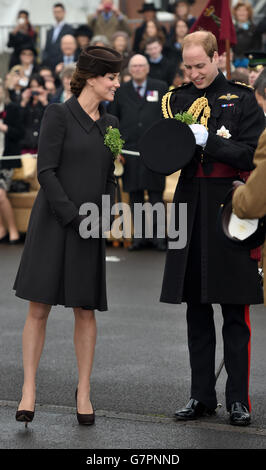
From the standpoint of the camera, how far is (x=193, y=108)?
18.3ft

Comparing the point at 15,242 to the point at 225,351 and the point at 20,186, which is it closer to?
the point at 20,186

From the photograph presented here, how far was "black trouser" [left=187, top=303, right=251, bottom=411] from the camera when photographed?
18.6ft

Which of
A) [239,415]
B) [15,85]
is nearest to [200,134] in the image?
[239,415]

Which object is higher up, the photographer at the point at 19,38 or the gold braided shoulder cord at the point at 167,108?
the photographer at the point at 19,38

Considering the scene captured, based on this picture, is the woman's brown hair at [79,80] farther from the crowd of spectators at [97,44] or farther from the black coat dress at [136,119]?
the black coat dress at [136,119]

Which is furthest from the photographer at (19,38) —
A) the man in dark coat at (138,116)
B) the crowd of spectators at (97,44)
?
the man in dark coat at (138,116)

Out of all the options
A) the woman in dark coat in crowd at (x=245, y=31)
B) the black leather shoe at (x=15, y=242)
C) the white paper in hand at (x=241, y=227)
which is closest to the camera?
the white paper in hand at (x=241, y=227)

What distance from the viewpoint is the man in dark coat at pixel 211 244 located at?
18.1 feet

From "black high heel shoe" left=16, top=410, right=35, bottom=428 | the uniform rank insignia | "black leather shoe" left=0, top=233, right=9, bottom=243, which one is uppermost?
the uniform rank insignia

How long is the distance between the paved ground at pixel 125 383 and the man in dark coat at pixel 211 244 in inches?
10.2

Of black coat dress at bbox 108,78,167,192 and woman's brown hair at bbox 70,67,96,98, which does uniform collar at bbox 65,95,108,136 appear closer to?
woman's brown hair at bbox 70,67,96,98

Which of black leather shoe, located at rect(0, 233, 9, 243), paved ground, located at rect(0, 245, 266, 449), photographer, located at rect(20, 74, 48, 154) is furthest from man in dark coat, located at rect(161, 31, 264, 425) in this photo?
black leather shoe, located at rect(0, 233, 9, 243)

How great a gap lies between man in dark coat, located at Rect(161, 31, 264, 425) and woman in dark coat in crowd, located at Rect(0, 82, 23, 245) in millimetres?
8305

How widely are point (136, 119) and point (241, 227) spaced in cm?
834
